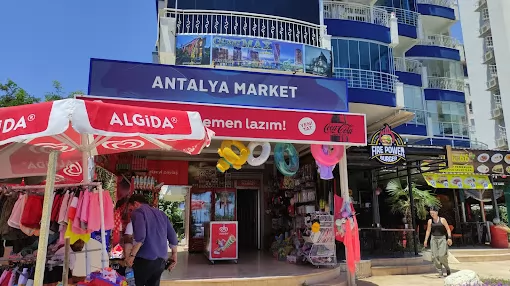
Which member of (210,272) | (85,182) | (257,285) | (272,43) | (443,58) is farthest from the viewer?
(443,58)

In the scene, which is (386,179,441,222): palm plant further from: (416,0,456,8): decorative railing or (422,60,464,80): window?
(416,0,456,8): decorative railing

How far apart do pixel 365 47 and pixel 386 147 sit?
29.4 ft

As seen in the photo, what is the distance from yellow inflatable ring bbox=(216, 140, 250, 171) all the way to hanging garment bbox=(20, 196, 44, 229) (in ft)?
9.97

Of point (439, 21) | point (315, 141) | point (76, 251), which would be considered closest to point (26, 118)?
point (76, 251)

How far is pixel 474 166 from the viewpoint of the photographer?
14.4 metres

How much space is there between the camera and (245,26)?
11.6 metres

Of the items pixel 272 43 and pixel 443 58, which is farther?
pixel 443 58

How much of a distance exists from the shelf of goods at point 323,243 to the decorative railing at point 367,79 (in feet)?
26.2

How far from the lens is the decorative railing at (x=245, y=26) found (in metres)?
11.3

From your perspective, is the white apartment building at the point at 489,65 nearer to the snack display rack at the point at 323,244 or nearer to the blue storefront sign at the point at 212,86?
the snack display rack at the point at 323,244

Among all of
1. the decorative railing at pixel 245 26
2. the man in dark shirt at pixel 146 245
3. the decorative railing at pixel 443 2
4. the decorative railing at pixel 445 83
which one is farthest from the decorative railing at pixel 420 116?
the man in dark shirt at pixel 146 245

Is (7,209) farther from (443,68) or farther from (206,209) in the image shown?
(443,68)

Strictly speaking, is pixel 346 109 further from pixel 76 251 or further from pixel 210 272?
pixel 76 251

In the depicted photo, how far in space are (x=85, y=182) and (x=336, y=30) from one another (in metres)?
14.1
